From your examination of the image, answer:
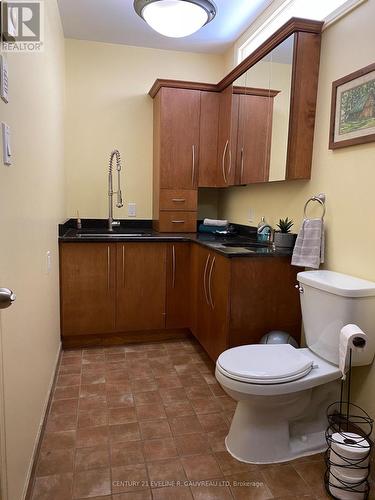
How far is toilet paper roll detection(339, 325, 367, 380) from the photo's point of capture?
155cm

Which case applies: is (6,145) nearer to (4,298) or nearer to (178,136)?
(4,298)

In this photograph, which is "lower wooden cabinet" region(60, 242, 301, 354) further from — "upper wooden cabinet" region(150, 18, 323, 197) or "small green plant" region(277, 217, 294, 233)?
"upper wooden cabinet" region(150, 18, 323, 197)

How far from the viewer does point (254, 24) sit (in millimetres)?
2902

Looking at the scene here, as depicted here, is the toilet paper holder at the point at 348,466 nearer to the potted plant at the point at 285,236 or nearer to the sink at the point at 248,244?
the potted plant at the point at 285,236

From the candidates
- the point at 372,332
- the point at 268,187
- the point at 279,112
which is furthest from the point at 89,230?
the point at 372,332

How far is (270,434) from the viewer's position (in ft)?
5.71

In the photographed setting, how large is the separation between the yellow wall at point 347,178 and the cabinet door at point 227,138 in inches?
31.8

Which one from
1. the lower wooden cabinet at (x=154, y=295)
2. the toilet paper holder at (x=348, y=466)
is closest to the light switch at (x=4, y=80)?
Answer: the lower wooden cabinet at (x=154, y=295)

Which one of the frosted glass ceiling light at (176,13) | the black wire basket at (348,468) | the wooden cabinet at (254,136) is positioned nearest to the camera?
the black wire basket at (348,468)

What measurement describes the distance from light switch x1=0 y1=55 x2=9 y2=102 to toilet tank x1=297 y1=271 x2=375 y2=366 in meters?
1.52

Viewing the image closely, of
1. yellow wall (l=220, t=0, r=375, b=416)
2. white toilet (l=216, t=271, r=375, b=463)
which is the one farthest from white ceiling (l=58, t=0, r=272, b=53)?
white toilet (l=216, t=271, r=375, b=463)

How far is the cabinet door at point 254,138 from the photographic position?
98.5 inches

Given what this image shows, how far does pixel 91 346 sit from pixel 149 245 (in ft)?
3.10

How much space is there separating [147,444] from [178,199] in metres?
2.05
